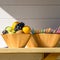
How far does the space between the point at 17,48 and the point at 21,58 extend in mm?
317

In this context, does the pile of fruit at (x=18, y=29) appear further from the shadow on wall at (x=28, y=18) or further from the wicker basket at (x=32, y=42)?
the shadow on wall at (x=28, y=18)

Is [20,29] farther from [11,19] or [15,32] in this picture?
[11,19]

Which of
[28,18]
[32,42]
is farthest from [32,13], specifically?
[32,42]

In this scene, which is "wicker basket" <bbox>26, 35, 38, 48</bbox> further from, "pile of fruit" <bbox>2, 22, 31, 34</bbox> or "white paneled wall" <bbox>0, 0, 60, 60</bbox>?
"white paneled wall" <bbox>0, 0, 60, 60</bbox>

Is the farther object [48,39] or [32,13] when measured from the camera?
[32,13]

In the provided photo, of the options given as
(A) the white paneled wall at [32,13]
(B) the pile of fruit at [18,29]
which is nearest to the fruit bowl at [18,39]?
(B) the pile of fruit at [18,29]

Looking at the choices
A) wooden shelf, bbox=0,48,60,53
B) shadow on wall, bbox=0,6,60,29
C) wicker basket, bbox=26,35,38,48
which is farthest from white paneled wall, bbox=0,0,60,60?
wooden shelf, bbox=0,48,60,53

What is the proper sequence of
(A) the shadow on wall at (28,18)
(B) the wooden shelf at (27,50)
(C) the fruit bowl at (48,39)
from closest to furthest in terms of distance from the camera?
(B) the wooden shelf at (27,50)
(C) the fruit bowl at (48,39)
(A) the shadow on wall at (28,18)

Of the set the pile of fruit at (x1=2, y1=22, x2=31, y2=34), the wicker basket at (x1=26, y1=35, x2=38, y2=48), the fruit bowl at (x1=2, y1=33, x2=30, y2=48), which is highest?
the pile of fruit at (x1=2, y1=22, x2=31, y2=34)

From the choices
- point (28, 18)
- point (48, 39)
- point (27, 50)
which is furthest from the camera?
point (28, 18)

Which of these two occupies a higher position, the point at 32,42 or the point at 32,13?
the point at 32,13

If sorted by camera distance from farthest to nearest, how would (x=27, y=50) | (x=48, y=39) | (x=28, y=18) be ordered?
(x=28, y=18) < (x=48, y=39) < (x=27, y=50)

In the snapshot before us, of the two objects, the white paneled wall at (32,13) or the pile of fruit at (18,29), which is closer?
the pile of fruit at (18,29)

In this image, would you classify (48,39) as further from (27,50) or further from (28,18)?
(28,18)
